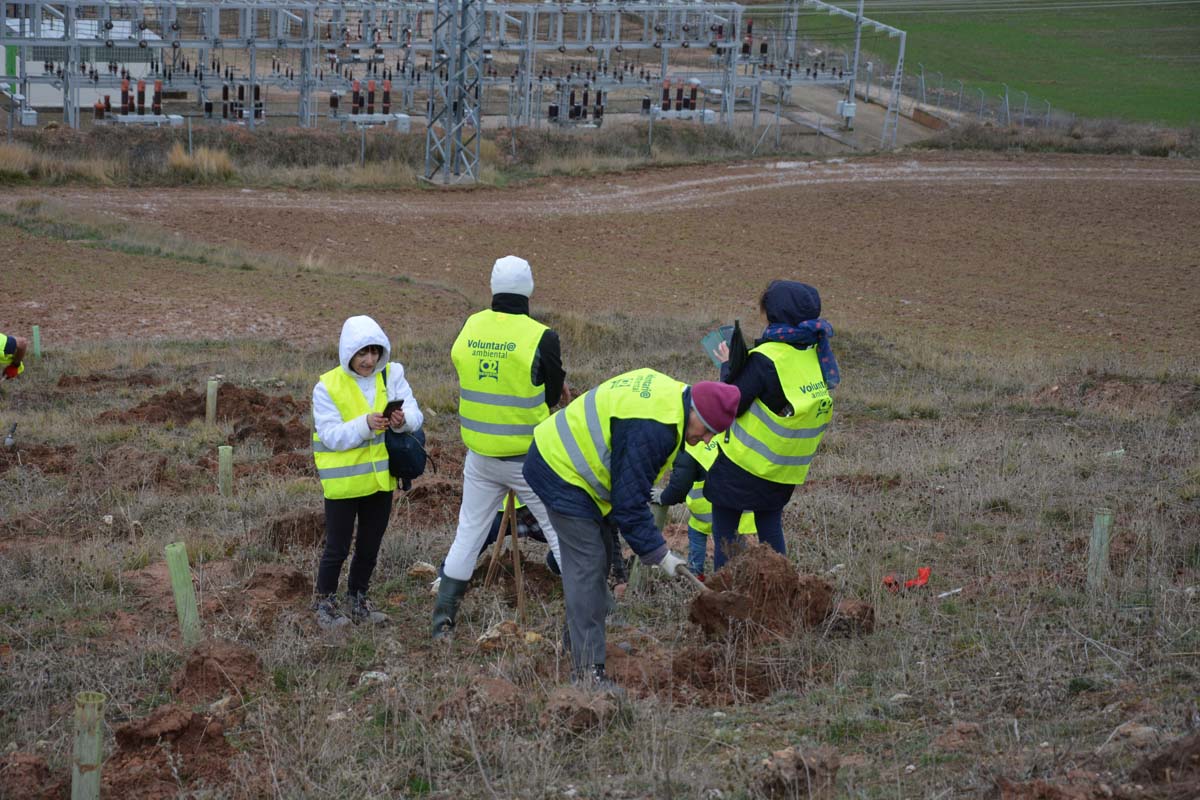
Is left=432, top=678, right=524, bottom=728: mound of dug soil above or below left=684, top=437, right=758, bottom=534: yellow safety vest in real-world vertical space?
below

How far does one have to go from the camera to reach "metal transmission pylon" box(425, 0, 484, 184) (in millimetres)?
29703

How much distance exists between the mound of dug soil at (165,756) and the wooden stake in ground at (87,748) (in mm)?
246

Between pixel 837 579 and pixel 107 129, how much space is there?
28.0 metres

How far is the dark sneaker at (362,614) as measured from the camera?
6.88 metres

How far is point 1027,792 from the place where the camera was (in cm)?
419

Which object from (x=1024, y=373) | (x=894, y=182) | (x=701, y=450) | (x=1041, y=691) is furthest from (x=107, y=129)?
(x=1041, y=691)

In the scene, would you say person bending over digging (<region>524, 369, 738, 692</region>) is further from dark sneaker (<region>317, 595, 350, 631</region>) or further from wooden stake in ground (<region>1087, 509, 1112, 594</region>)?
wooden stake in ground (<region>1087, 509, 1112, 594</region>)

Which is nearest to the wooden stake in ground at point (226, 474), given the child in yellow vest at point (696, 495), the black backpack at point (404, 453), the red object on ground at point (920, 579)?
the black backpack at point (404, 453)

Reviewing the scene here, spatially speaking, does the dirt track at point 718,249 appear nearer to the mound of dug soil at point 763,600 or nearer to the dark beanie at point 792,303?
the dark beanie at point 792,303

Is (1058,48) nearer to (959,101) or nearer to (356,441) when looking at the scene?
(959,101)

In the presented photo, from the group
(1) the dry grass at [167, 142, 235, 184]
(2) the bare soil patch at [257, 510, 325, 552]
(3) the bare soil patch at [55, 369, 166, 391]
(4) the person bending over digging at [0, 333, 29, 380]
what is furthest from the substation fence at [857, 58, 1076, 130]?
(4) the person bending over digging at [0, 333, 29, 380]

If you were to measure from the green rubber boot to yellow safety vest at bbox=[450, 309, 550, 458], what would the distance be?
0.69 m

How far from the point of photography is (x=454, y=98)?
30953mm

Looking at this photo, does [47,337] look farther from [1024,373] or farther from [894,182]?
[894,182]
